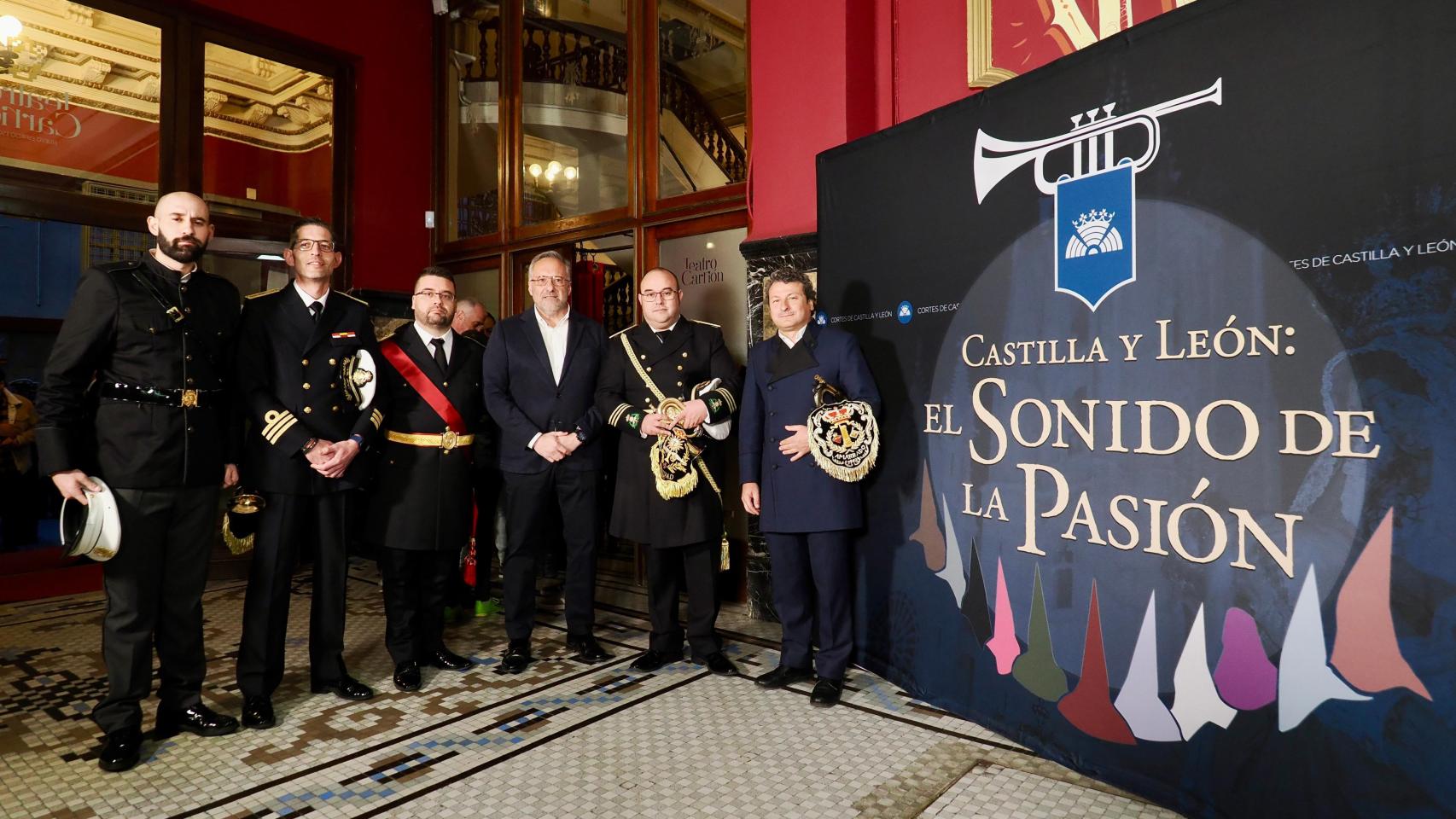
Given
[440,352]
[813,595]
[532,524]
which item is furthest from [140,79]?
[813,595]

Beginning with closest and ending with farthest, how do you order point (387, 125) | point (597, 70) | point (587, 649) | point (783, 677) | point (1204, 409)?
point (1204, 409) → point (783, 677) → point (587, 649) → point (597, 70) → point (387, 125)

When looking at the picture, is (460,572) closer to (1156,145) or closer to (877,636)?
(877,636)

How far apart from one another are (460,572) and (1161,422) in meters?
3.23

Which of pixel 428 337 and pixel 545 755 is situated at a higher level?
pixel 428 337

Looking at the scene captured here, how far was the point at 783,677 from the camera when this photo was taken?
9.62ft

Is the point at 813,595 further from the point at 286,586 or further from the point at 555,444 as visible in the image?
the point at 286,586

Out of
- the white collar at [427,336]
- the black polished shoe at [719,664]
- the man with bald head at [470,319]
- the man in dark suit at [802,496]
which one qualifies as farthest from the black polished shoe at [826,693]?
the man with bald head at [470,319]

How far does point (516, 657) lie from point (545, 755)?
800 millimetres

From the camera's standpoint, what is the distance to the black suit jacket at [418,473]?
2.95m

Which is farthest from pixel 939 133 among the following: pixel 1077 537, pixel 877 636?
pixel 877 636

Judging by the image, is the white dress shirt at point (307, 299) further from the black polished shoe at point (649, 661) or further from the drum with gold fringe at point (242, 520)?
the black polished shoe at point (649, 661)

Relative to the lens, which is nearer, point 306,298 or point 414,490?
point 306,298

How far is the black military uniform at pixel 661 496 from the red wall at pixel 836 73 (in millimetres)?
851

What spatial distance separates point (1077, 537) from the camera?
2248mm
